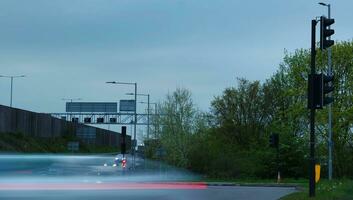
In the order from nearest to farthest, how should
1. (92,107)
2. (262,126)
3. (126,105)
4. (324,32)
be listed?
(324,32) → (262,126) → (126,105) → (92,107)

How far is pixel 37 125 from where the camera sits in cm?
7475

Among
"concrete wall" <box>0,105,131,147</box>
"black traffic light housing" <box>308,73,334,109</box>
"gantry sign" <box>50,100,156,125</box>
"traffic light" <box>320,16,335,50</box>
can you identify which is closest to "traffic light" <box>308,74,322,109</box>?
"black traffic light housing" <box>308,73,334,109</box>

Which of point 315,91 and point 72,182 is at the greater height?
point 315,91

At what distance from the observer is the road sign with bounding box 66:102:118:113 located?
100250 mm

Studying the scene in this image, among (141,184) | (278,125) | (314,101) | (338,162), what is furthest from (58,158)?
(278,125)

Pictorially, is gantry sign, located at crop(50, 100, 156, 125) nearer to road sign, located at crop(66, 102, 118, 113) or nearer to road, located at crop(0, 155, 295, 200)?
road sign, located at crop(66, 102, 118, 113)

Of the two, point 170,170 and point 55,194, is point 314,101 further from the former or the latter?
point 55,194

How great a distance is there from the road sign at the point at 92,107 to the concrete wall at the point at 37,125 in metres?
18.4

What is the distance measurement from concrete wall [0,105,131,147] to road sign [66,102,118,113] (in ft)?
60.5

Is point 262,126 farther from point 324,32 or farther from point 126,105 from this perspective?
point 324,32

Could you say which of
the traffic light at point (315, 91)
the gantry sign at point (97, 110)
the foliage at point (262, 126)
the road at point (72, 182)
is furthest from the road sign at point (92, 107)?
the road at point (72, 182)

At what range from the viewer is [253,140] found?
66.1 meters

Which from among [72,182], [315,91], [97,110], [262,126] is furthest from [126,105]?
[72,182]

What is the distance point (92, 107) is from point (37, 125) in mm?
26673
